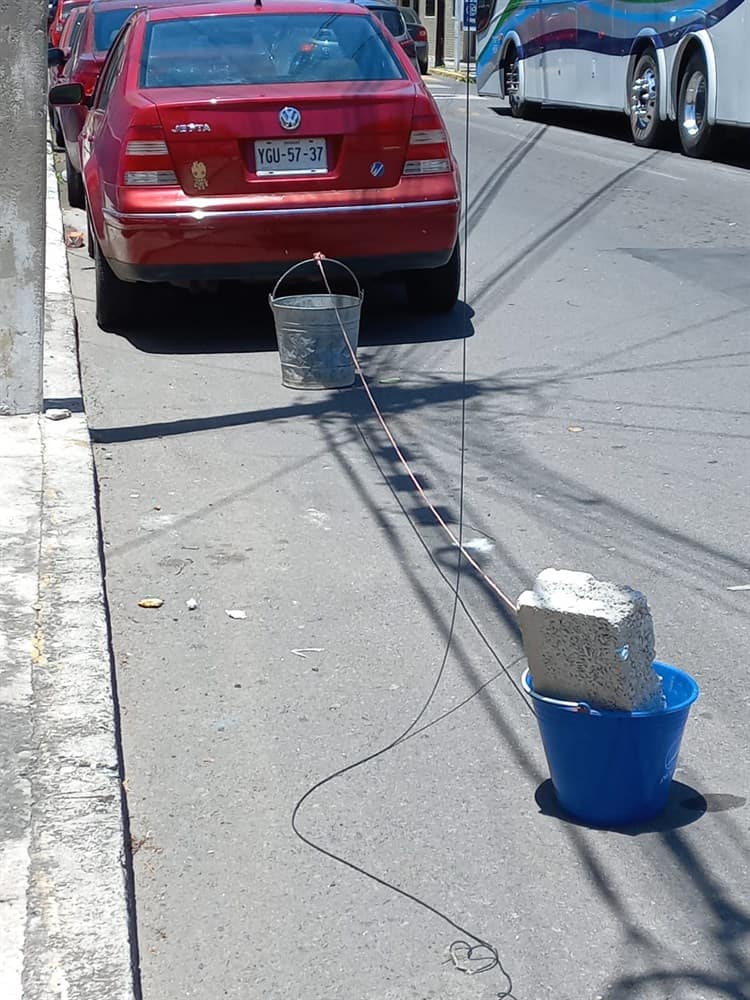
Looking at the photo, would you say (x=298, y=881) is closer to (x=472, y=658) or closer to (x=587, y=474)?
(x=472, y=658)

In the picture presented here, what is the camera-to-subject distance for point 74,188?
1391 centimetres

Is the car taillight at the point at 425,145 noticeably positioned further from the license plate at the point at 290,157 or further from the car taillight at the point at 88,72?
the car taillight at the point at 88,72

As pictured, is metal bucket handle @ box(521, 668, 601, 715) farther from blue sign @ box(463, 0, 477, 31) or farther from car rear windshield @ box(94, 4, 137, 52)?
car rear windshield @ box(94, 4, 137, 52)

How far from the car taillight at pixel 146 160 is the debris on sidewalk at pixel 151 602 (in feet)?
11.1

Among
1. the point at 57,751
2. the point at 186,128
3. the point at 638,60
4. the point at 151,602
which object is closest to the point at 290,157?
the point at 186,128

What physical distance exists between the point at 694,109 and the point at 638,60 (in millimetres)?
1731

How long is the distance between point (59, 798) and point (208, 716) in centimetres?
62

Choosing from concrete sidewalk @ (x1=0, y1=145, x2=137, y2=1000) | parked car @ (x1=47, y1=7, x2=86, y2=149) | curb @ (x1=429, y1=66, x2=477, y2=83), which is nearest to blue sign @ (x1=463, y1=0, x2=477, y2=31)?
concrete sidewalk @ (x1=0, y1=145, x2=137, y2=1000)

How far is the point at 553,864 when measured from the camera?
11.0 ft

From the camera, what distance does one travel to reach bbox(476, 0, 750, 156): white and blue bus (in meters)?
16.3

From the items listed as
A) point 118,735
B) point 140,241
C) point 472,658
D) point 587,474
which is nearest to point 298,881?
point 118,735

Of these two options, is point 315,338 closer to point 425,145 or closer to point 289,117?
point 289,117

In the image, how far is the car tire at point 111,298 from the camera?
839cm

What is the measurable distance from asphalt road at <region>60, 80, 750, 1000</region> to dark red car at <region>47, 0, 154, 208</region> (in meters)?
4.51
